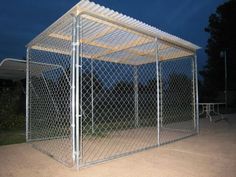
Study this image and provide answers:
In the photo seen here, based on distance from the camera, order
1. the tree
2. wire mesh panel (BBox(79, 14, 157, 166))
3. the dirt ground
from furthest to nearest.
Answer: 1. the tree
2. wire mesh panel (BBox(79, 14, 157, 166))
3. the dirt ground

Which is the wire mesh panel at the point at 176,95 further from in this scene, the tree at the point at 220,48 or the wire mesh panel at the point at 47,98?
the tree at the point at 220,48

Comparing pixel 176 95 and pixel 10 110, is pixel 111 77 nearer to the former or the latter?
pixel 10 110

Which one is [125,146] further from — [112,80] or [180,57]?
[180,57]

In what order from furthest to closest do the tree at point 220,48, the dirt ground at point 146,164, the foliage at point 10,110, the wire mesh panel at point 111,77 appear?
1. the tree at point 220,48
2. the foliage at point 10,110
3. the wire mesh panel at point 111,77
4. the dirt ground at point 146,164

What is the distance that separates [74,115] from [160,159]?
1469mm

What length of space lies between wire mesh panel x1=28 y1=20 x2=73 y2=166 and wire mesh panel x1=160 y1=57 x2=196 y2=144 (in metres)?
2.08

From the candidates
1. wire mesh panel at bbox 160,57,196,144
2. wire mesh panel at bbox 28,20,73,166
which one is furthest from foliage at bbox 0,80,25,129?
wire mesh panel at bbox 160,57,196,144

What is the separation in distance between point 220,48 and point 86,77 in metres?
16.1

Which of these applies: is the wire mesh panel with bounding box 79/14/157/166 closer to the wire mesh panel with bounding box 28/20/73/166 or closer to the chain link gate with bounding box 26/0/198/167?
the chain link gate with bounding box 26/0/198/167

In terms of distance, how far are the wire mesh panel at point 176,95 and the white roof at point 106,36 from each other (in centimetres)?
35

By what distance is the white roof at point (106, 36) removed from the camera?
3.14 meters

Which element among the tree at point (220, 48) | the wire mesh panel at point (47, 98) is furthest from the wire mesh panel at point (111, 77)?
the tree at point (220, 48)

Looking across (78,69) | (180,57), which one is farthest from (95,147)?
(180,57)

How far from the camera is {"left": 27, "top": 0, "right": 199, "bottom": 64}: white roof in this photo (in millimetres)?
3143
